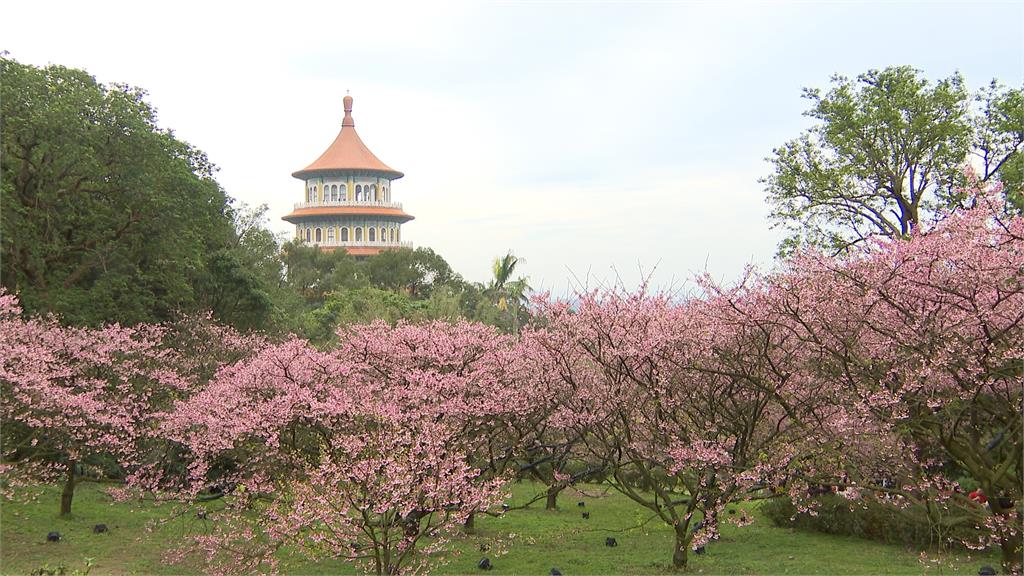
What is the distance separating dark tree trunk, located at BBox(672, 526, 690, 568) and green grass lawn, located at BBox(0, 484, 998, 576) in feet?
0.54

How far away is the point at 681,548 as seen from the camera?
11648 millimetres

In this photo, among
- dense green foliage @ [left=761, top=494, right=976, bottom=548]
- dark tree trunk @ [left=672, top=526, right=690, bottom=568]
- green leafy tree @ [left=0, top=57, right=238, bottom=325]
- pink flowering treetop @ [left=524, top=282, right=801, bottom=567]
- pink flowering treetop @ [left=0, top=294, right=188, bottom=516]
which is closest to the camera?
pink flowering treetop @ [left=524, top=282, right=801, bottom=567]

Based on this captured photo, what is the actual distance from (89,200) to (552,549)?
13.5m

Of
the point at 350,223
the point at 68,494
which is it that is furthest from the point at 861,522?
the point at 350,223

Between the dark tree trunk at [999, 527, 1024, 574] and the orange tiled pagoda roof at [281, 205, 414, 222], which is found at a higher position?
the orange tiled pagoda roof at [281, 205, 414, 222]

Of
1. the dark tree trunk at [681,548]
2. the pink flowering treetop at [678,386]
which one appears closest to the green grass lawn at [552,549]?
the dark tree trunk at [681,548]

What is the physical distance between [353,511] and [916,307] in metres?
6.39

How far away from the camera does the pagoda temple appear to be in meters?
71.2

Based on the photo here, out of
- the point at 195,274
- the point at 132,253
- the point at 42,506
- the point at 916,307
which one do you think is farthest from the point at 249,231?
the point at 916,307

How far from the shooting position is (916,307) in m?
8.98

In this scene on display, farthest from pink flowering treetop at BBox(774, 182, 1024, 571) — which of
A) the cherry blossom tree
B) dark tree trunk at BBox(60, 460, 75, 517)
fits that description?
dark tree trunk at BBox(60, 460, 75, 517)

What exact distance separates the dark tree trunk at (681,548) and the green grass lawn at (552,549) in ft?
0.54

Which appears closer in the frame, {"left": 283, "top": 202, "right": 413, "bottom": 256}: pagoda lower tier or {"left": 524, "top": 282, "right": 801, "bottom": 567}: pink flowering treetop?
{"left": 524, "top": 282, "right": 801, "bottom": 567}: pink flowering treetop

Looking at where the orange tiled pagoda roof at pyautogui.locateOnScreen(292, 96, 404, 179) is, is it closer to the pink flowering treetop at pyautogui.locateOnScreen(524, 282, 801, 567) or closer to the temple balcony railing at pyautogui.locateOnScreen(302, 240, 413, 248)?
the temple balcony railing at pyautogui.locateOnScreen(302, 240, 413, 248)
